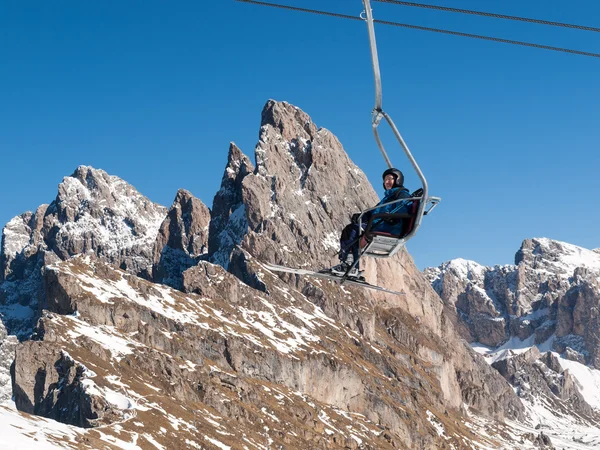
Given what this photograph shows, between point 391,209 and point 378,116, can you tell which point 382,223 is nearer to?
point 391,209

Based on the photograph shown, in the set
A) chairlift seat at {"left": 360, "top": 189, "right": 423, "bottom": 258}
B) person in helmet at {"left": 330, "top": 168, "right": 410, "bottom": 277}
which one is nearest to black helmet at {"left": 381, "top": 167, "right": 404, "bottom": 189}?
person in helmet at {"left": 330, "top": 168, "right": 410, "bottom": 277}

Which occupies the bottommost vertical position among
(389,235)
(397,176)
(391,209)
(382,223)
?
(389,235)

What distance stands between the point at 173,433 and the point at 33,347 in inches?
1568

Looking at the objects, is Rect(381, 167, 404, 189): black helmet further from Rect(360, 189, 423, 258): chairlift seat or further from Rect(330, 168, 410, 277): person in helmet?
Rect(360, 189, 423, 258): chairlift seat

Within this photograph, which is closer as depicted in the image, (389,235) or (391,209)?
(389,235)

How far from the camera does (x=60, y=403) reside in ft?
488

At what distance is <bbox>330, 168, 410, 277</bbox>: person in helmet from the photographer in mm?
28641

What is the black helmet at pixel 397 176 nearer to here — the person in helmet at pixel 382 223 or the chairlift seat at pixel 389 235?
the person in helmet at pixel 382 223

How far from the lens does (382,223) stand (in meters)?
28.8

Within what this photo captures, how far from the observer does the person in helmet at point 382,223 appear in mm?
28641

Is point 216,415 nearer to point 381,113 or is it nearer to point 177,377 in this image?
point 177,377

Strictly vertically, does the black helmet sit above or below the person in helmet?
above

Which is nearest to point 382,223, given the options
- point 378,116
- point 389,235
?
point 389,235

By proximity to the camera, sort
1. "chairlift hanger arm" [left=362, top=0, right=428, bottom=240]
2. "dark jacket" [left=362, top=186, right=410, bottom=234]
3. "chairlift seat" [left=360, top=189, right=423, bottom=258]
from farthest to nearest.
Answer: "dark jacket" [left=362, top=186, right=410, bottom=234]
"chairlift seat" [left=360, top=189, right=423, bottom=258]
"chairlift hanger arm" [left=362, top=0, right=428, bottom=240]
